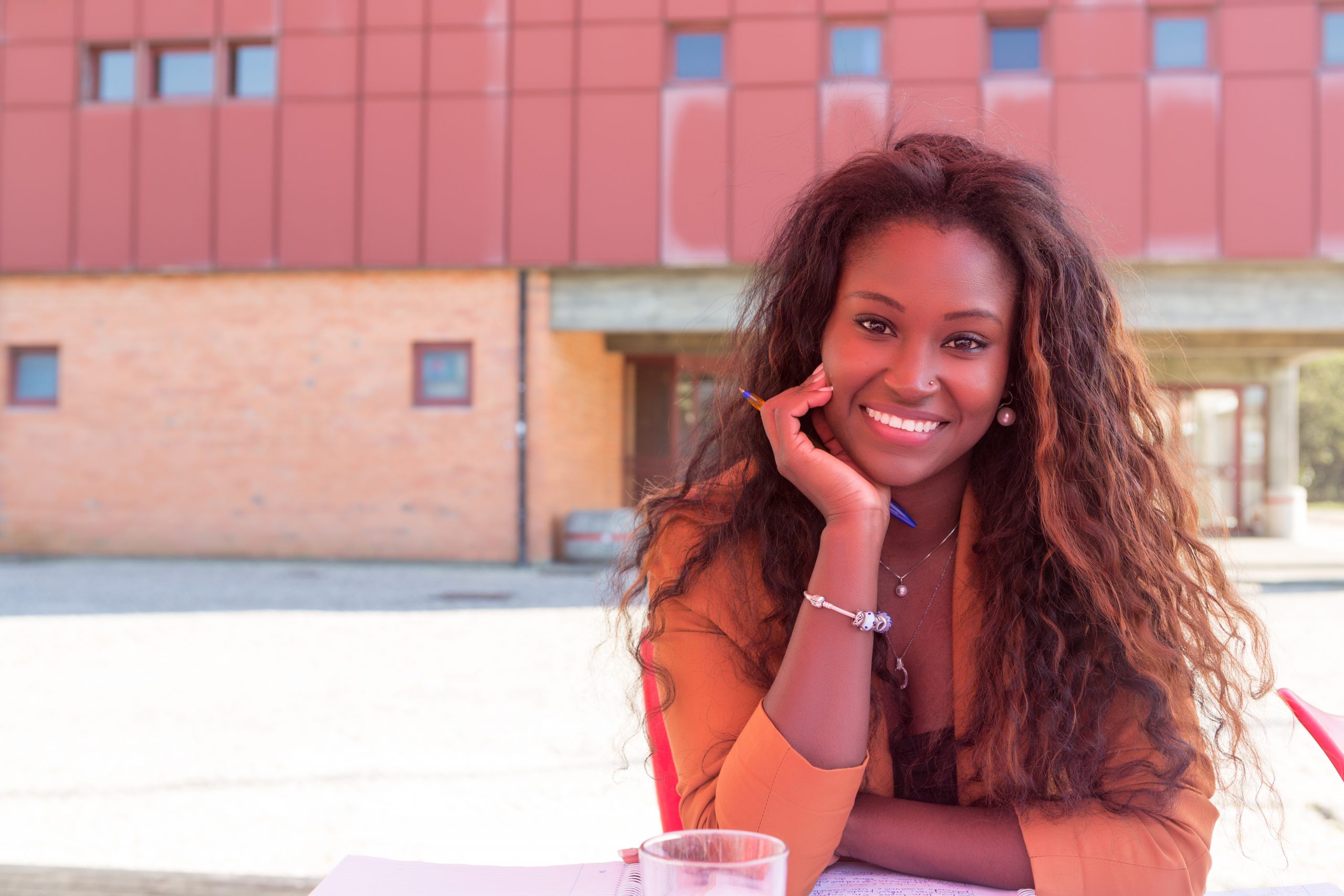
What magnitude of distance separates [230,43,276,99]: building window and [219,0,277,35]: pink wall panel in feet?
0.92

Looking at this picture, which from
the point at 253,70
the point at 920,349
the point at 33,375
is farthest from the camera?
the point at 33,375

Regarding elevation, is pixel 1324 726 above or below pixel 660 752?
above

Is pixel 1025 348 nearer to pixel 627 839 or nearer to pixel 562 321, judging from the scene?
pixel 627 839

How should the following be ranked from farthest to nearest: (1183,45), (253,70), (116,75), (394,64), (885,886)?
(116,75), (253,70), (394,64), (1183,45), (885,886)

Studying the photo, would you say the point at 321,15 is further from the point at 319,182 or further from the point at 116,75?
the point at 116,75

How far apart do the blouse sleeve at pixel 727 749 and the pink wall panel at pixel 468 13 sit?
1504cm

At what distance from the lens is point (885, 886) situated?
144 centimetres

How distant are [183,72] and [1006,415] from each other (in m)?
17.3

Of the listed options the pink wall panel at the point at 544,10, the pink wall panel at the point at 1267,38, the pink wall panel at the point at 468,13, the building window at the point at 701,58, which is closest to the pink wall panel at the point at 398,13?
the pink wall panel at the point at 468,13

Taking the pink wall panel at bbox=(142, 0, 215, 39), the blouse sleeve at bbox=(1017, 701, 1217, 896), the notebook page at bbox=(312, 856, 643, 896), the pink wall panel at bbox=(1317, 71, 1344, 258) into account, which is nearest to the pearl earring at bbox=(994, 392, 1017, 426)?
the blouse sleeve at bbox=(1017, 701, 1217, 896)

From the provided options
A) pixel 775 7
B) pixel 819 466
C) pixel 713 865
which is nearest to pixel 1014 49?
pixel 775 7

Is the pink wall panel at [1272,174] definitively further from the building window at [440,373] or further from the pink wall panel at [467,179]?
the building window at [440,373]

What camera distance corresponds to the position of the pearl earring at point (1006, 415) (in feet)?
5.82

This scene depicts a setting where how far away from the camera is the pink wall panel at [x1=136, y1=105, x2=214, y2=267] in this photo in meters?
15.8
